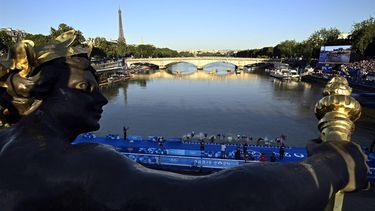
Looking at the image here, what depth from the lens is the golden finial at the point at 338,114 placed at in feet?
4.34

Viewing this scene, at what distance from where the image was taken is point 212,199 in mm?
1024

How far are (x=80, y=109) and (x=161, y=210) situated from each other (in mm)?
693

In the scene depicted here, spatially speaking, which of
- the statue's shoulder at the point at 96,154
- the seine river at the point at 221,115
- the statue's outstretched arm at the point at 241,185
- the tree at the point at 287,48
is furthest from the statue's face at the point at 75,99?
the tree at the point at 287,48

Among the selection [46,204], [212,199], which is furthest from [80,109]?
[212,199]

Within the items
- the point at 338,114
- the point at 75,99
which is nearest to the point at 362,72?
the point at 338,114

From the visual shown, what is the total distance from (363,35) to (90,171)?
63.1m

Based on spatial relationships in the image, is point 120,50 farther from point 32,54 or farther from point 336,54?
point 32,54

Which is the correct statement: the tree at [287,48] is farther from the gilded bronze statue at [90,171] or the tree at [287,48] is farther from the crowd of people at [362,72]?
the gilded bronze statue at [90,171]

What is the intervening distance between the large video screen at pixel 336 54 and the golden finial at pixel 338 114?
184 feet

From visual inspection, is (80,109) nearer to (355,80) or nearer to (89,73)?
(89,73)

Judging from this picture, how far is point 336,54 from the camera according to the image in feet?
174

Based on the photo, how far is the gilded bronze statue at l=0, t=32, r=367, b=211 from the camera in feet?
3.41

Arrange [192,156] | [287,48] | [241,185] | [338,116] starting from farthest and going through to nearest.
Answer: [287,48] → [192,156] → [338,116] → [241,185]

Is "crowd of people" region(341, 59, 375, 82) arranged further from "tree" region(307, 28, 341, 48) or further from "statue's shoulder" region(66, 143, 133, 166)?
"statue's shoulder" region(66, 143, 133, 166)
